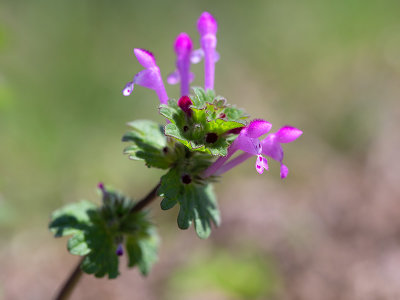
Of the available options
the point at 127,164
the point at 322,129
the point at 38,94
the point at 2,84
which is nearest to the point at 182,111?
the point at 2,84

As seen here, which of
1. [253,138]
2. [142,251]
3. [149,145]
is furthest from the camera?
[142,251]

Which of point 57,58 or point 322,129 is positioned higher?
point 57,58

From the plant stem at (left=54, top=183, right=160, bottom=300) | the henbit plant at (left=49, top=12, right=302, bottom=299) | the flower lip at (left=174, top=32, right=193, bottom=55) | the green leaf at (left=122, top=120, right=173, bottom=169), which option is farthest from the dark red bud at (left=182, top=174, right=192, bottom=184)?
the flower lip at (left=174, top=32, right=193, bottom=55)

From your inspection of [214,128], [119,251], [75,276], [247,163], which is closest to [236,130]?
[214,128]

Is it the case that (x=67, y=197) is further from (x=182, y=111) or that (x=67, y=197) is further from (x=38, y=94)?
(x=182, y=111)

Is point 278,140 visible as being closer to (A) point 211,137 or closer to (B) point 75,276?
(A) point 211,137

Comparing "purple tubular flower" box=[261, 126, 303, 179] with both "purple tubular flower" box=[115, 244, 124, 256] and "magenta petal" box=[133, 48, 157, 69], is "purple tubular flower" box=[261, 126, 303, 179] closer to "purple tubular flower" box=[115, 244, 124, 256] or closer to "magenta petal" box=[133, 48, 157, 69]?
"magenta petal" box=[133, 48, 157, 69]

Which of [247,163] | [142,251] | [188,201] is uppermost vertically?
[188,201]

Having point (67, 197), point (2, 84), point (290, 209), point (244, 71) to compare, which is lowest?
point (290, 209)
